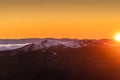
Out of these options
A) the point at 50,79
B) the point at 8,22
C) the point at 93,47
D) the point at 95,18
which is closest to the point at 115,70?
the point at 93,47

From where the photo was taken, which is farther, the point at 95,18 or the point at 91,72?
the point at 95,18

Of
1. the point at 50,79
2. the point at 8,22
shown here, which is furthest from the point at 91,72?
the point at 8,22

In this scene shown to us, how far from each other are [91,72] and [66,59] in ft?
0.48

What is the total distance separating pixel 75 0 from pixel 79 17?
0.14 metres

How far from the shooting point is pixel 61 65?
108 centimetres

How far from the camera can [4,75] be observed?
42.2 inches

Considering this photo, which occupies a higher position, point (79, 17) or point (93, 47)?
point (79, 17)

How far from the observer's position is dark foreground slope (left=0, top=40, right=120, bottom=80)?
1065mm

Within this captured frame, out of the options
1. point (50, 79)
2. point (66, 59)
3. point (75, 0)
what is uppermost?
point (75, 0)

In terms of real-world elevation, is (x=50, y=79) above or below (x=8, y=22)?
below

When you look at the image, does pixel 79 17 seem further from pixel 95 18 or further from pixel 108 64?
pixel 108 64

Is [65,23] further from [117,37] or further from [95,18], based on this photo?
[117,37]

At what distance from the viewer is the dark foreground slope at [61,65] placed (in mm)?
1065

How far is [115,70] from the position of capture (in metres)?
1.07
